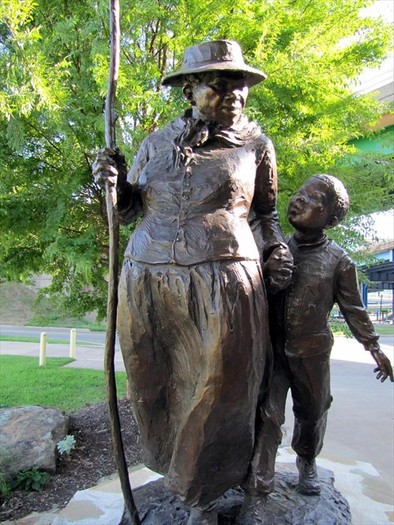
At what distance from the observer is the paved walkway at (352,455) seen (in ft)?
10.1

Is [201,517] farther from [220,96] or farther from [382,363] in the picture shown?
[220,96]

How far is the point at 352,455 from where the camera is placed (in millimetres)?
5199

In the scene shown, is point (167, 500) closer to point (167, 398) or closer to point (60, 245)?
point (167, 398)

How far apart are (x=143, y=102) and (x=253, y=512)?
3463 millimetres

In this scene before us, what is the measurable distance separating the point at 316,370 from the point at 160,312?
3.08 ft

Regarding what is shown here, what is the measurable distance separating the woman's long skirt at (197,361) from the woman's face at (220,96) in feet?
2.15

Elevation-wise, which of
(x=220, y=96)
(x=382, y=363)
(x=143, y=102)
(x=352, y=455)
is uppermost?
(x=143, y=102)

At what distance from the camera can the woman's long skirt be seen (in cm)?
203

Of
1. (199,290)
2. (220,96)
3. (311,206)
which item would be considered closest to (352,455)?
(311,206)

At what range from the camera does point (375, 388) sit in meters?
8.84

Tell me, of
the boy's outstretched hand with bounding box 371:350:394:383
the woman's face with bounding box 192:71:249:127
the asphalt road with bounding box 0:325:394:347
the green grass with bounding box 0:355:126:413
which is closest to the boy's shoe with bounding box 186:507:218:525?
the boy's outstretched hand with bounding box 371:350:394:383

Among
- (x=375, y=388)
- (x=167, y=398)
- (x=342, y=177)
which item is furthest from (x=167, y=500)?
(x=375, y=388)

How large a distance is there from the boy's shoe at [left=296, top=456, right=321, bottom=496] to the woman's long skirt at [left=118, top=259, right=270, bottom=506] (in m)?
0.63

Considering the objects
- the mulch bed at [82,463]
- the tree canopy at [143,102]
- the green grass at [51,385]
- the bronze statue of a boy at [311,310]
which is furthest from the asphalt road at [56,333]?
the bronze statue of a boy at [311,310]
